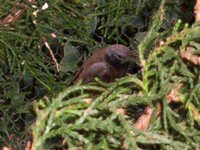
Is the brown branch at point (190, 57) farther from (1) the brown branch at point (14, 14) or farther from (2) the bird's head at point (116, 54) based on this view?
(2) the bird's head at point (116, 54)

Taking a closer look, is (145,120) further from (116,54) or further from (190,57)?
(116,54)

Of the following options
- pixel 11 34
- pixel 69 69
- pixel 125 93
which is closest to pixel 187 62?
pixel 125 93

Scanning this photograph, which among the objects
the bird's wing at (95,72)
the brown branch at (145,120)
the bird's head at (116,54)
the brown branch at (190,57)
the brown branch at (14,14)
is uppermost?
the brown branch at (190,57)

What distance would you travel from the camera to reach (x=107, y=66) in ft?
5.12

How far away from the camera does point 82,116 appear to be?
55cm

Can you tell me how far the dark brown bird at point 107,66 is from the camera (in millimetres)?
1479

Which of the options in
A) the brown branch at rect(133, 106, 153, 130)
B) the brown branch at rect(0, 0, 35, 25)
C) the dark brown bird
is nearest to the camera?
the brown branch at rect(133, 106, 153, 130)

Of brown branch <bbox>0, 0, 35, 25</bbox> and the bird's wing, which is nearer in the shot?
brown branch <bbox>0, 0, 35, 25</bbox>

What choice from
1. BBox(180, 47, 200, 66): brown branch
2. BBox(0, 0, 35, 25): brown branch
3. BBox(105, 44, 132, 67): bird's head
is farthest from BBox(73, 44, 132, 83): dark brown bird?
BBox(180, 47, 200, 66): brown branch

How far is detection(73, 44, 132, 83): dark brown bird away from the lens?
148 centimetres

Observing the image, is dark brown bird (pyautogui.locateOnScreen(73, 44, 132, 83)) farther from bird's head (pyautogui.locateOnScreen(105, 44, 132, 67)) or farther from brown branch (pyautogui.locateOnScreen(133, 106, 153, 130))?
brown branch (pyautogui.locateOnScreen(133, 106, 153, 130))

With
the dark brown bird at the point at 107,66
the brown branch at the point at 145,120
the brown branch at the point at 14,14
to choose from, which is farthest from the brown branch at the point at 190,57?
the dark brown bird at the point at 107,66

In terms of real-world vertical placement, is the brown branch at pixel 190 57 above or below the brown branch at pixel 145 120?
above

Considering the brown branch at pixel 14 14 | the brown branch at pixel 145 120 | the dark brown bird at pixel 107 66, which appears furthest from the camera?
the dark brown bird at pixel 107 66
